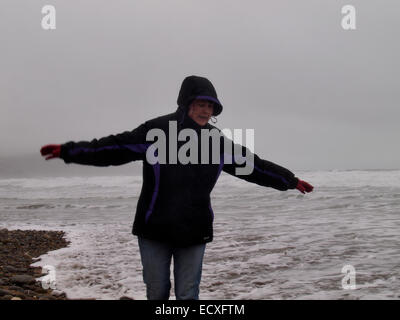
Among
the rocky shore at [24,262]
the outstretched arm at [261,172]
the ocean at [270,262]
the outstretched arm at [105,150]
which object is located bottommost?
the ocean at [270,262]

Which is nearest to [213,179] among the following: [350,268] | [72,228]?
[350,268]

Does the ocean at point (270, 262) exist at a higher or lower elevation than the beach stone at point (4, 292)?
lower

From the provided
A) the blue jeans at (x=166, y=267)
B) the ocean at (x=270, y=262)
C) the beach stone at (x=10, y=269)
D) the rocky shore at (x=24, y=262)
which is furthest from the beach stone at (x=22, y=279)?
the blue jeans at (x=166, y=267)

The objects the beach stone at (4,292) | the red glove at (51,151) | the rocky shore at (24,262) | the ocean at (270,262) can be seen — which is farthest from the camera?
the ocean at (270,262)

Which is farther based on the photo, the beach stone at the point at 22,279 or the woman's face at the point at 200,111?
the beach stone at the point at 22,279

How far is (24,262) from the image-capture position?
7.70 metres

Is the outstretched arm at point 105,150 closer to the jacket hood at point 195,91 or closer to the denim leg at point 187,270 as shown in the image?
the jacket hood at point 195,91

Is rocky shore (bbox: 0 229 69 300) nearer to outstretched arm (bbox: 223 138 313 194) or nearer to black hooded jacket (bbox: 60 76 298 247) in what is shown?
black hooded jacket (bbox: 60 76 298 247)

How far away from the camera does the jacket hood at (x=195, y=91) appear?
3.01 metres

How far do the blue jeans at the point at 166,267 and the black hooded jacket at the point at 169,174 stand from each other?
103 millimetres
